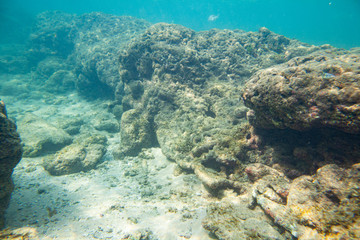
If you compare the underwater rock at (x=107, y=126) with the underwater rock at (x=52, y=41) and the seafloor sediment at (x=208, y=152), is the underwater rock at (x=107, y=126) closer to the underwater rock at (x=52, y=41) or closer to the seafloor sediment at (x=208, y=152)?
the seafloor sediment at (x=208, y=152)

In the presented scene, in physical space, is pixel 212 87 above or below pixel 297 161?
above

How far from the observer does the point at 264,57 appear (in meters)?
9.39

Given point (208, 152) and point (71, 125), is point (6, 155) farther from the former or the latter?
point (71, 125)

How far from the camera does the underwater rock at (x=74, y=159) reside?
6484 mm

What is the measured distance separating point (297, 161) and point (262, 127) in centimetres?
109

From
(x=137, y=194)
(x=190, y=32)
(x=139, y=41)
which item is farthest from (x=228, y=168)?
(x=190, y=32)

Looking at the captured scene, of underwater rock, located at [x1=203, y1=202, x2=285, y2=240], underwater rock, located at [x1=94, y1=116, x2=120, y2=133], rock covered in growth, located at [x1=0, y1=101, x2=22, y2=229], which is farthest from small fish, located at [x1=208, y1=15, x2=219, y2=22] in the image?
underwater rock, located at [x1=203, y1=202, x2=285, y2=240]

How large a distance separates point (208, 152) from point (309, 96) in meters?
2.88

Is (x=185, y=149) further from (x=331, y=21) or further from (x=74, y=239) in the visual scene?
(x=331, y=21)

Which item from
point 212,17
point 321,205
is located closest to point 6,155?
point 321,205

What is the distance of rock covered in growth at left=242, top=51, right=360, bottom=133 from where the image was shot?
2.69 metres

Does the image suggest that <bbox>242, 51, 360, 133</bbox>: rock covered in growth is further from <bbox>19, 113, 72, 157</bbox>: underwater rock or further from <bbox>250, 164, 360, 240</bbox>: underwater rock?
<bbox>19, 113, 72, 157</bbox>: underwater rock

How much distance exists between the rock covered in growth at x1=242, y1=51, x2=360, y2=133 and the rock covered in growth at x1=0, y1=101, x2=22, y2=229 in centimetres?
575

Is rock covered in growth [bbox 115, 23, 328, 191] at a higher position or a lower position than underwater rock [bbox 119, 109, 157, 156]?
higher
